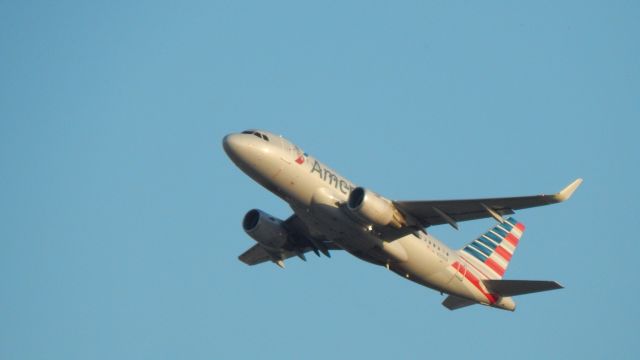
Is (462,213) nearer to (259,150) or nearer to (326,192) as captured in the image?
(326,192)

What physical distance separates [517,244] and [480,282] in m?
7.40

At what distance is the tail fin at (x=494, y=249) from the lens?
53062mm

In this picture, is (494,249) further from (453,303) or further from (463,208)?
(463,208)

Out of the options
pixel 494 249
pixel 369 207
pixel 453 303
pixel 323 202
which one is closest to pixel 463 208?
pixel 369 207

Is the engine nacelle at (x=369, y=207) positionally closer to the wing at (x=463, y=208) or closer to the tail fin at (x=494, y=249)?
the wing at (x=463, y=208)

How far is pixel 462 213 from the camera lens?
44.8 meters

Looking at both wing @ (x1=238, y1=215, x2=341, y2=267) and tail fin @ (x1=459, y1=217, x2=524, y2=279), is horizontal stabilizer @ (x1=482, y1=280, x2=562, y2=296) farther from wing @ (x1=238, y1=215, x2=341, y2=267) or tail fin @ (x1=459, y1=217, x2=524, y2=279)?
wing @ (x1=238, y1=215, x2=341, y2=267)

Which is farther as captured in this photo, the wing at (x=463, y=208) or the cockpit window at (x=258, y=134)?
the cockpit window at (x=258, y=134)

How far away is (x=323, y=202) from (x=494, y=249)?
47.2ft

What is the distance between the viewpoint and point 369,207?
4347 cm

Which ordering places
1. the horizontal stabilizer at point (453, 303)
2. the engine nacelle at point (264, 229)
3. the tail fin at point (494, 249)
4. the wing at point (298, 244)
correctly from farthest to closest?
the tail fin at point (494, 249)
the horizontal stabilizer at point (453, 303)
the wing at point (298, 244)
the engine nacelle at point (264, 229)

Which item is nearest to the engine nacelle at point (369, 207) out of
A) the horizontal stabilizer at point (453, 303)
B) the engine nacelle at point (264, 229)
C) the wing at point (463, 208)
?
the wing at point (463, 208)

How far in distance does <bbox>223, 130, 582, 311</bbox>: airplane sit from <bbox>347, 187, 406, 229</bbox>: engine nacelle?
0.04m

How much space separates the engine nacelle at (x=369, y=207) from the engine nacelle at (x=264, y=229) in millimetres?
6695
